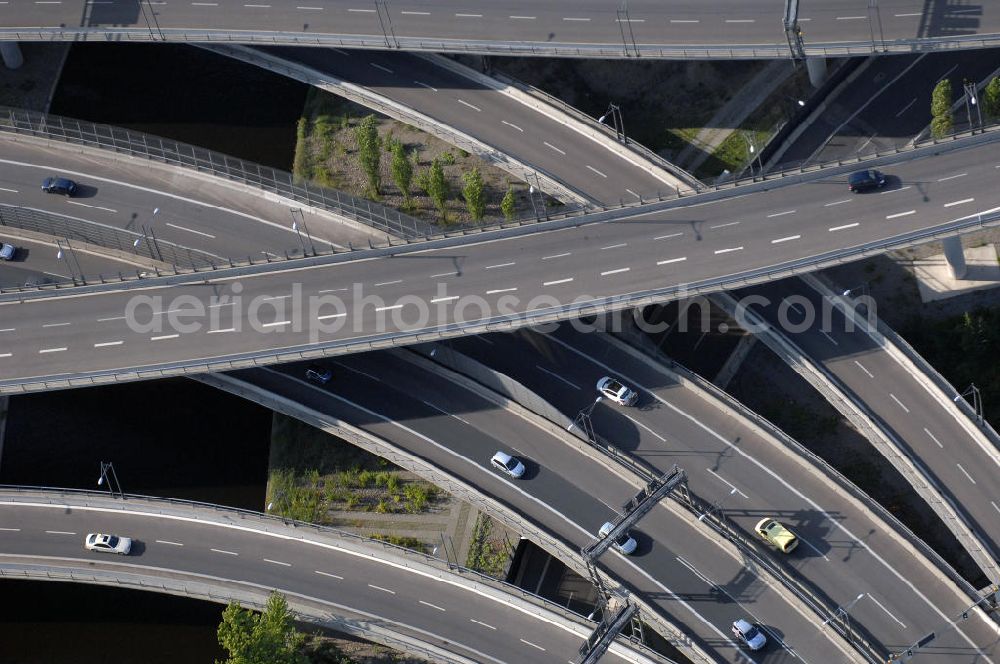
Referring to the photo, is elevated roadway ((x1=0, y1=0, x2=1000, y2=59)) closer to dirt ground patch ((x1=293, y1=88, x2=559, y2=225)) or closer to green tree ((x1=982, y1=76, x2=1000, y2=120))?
green tree ((x1=982, y1=76, x2=1000, y2=120))

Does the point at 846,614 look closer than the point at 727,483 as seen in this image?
Yes

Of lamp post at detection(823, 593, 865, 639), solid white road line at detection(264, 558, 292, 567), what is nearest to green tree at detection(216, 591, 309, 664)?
solid white road line at detection(264, 558, 292, 567)

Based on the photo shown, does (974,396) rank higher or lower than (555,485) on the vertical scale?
higher

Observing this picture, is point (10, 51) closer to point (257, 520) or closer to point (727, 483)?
point (257, 520)

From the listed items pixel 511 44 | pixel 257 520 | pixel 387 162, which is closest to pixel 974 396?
pixel 511 44

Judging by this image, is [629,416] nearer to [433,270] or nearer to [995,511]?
[433,270]

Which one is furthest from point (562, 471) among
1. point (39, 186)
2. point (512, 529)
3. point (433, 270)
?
point (39, 186)
